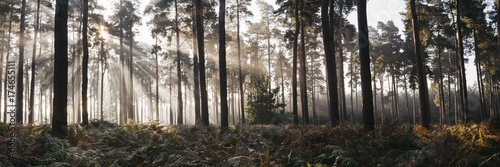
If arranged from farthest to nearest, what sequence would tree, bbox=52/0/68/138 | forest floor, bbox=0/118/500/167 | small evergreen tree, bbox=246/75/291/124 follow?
small evergreen tree, bbox=246/75/291/124, tree, bbox=52/0/68/138, forest floor, bbox=0/118/500/167

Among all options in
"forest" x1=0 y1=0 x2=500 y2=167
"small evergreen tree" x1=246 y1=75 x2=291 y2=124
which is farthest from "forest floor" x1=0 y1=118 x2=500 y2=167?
"small evergreen tree" x1=246 y1=75 x2=291 y2=124

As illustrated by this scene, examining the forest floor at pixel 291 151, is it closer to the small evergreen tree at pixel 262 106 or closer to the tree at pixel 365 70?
the tree at pixel 365 70

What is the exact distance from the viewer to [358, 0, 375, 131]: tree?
9180mm

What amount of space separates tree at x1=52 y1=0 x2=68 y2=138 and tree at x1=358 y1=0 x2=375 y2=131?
369 inches

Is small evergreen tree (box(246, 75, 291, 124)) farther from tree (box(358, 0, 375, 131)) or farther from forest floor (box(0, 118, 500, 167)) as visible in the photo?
forest floor (box(0, 118, 500, 167))

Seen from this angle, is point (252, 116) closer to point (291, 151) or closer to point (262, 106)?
point (262, 106)

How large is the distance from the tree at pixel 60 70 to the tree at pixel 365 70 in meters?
9.38

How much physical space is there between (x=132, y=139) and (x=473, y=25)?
26.4 meters

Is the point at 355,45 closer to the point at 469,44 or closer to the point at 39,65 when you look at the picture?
the point at 469,44

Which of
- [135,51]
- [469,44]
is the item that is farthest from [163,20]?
[469,44]

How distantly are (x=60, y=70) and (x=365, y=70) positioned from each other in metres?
9.78

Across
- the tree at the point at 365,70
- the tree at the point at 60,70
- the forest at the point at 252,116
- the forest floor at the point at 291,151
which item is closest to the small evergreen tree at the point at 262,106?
the forest at the point at 252,116

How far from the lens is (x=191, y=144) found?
7.93 m

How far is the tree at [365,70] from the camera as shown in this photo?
30.1 ft
